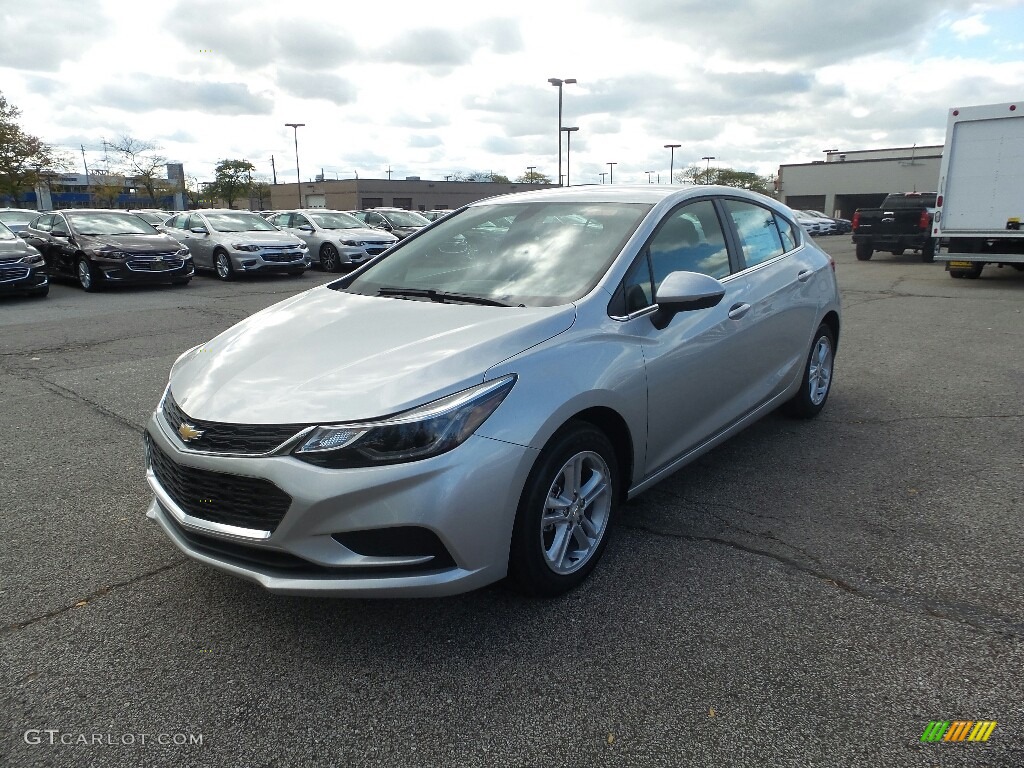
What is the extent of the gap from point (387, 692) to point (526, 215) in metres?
2.54

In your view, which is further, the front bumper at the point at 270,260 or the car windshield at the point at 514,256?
the front bumper at the point at 270,260

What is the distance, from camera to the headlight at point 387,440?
8.11ft

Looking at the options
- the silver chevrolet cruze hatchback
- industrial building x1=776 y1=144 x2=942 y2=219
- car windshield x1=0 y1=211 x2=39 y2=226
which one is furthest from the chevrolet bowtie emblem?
industrial building x1=776 y1=144 x2=942 y2=219

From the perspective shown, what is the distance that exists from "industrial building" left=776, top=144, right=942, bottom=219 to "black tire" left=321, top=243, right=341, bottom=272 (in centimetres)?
5486

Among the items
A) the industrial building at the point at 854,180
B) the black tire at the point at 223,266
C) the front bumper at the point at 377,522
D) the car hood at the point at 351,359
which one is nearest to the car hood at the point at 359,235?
the black tire at the point at 223,266

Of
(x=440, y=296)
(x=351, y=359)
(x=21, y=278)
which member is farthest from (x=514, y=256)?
(x=21, y=278)

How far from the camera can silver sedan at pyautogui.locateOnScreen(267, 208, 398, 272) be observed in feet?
60.3

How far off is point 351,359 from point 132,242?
525 inches

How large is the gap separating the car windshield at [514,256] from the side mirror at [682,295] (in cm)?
30

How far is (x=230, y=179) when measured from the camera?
68250 mm

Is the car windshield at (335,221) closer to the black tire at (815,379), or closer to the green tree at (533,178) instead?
the black tire at (815,379)

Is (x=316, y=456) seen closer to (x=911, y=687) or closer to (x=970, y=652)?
(x=911, y=687)

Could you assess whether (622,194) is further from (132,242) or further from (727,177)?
(727,177)

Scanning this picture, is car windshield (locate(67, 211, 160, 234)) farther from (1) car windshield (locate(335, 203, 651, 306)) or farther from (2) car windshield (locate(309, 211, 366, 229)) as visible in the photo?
(1) car windshield (locate(335, 203, 651, 306))
